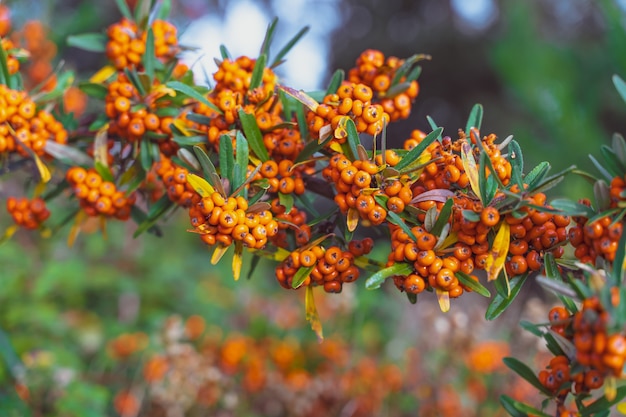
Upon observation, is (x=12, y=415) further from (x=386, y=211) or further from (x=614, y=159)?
(x=614, y=159)

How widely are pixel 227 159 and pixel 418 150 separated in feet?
0.88

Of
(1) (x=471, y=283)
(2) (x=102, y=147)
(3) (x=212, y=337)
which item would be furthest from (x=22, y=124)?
(3) (x=212, y=337)

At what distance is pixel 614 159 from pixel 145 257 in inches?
94.3

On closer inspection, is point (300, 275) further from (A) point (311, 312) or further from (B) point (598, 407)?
(B) point (598, 407)

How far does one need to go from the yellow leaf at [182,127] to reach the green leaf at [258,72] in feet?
0.42

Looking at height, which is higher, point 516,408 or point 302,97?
point 302,97

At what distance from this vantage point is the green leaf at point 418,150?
0.75m

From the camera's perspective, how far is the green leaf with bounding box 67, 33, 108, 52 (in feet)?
3.68

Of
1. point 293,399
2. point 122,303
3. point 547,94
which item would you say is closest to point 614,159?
point 293,399

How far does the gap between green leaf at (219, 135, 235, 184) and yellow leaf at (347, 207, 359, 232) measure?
0.18 meters

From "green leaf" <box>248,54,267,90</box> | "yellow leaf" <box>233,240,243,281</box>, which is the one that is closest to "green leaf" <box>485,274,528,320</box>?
"yellow leaf" <box>233,240,243,281</box>

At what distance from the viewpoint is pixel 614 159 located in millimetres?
674

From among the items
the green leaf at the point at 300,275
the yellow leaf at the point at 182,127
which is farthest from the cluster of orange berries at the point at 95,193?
the green leaf at the point at 300,275

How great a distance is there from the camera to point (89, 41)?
1.13 m
